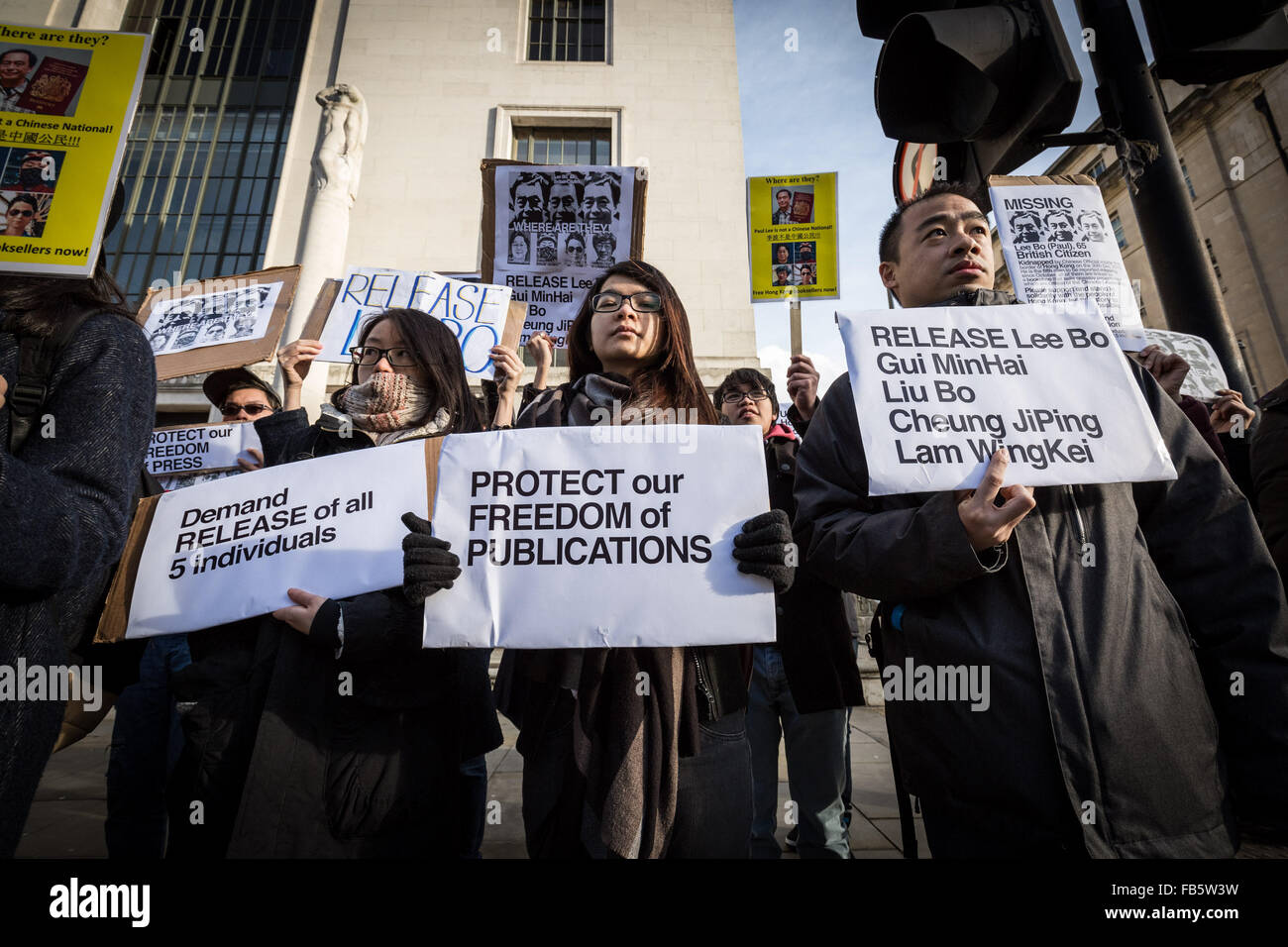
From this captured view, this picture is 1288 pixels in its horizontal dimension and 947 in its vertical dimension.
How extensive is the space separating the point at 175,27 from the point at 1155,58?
21045 mm

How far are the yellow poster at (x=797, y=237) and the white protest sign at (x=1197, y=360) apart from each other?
2014mm

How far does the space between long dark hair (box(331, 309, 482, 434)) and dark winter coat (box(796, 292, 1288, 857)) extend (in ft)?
4.11

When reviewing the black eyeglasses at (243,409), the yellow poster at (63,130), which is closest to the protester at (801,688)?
the yellow poster at (63,130)

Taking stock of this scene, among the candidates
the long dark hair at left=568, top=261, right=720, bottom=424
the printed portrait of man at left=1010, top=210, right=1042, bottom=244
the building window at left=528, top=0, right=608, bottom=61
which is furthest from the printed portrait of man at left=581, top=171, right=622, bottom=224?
the building window at left=528, top=0, right=608, bottom=61

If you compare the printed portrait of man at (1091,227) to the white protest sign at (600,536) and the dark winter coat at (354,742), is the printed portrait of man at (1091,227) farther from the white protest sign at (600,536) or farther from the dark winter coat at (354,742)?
the dark winter coat at (354,742)

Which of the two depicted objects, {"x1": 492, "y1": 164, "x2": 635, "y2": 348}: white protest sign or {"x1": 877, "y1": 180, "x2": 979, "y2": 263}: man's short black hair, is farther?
{"x1": 492, "y1": 164, "x2": 635, "y2": 348}: white protest sign

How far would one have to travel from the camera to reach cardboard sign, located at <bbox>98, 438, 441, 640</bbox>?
5.14 ft

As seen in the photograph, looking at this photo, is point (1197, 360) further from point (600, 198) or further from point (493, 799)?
point (493, 799)

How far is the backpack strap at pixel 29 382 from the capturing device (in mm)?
1271

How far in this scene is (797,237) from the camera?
14.3ft

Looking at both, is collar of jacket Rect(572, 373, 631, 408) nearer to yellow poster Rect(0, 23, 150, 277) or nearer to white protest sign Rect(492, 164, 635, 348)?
yellow poster Rect(0, 23, 150, 277)

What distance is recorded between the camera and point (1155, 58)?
238 cm
